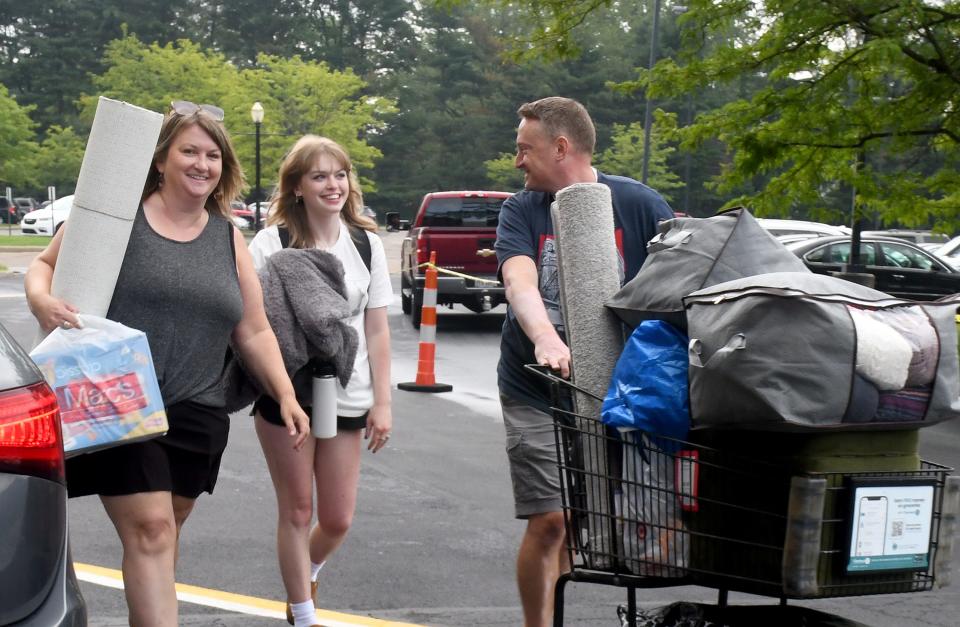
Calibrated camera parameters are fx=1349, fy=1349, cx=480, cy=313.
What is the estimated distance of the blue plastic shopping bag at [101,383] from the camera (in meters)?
3.80

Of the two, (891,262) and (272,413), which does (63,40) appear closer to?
(891,262)

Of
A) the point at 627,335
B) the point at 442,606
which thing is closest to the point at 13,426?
the point at 627,335

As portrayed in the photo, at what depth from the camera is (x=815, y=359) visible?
8.74ft

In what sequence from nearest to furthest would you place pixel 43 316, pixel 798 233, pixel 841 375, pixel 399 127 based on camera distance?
pixel 841 375
pixel 43 316
pixel 798 233
pixel 399 127

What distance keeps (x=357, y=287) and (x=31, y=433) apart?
2.37 m

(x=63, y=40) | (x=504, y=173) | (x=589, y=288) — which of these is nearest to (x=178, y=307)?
(x=589, y=288)

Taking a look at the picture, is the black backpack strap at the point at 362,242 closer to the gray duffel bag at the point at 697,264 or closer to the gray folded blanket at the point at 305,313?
the gray folded blanket at the point at 305,313

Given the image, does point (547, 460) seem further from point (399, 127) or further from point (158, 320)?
point (399, 127)

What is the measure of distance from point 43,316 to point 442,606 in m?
2.38

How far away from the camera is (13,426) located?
2.87 meters

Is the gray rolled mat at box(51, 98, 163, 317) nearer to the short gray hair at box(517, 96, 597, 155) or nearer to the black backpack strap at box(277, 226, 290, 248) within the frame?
the black backpack strap at box(277, 226, 290, 248)

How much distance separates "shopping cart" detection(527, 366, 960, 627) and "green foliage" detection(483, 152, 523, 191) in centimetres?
6879

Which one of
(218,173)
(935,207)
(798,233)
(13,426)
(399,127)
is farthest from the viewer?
(399,127)

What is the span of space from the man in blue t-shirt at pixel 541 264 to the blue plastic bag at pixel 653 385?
131cm
